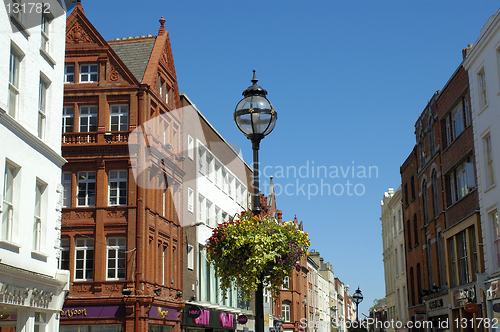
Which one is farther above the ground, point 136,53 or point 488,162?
point 136,53

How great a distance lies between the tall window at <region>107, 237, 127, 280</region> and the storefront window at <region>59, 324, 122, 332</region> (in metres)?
2.33

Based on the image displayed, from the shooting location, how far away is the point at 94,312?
1209 inches

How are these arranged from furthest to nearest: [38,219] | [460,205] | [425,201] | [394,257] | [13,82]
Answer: [394,257] < [425,201] < [460,205] < [38,219] < [13,82]

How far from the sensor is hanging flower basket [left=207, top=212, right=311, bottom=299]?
1395cm

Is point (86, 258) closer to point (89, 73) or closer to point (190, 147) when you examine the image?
point (89, 73)

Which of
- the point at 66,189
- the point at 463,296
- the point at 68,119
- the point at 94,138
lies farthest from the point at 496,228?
the point at 68,119

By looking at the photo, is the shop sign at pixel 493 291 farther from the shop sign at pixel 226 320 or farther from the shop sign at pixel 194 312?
the shop sign at pixel 226 320

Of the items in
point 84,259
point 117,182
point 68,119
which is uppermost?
point 68,119

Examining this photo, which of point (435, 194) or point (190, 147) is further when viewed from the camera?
point (190, 147)

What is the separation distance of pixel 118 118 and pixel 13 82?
15881 millimetres

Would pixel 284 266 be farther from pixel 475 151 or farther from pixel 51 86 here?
pixel 475 151

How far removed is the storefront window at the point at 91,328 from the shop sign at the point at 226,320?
47.2ft

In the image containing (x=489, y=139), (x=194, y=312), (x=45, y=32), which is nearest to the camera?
(x=45, y=32)

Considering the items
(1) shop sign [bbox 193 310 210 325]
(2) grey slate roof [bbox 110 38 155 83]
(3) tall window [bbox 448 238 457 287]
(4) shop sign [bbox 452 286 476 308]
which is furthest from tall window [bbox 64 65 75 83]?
(4) shop sign [bbox 452 286 476 308]
